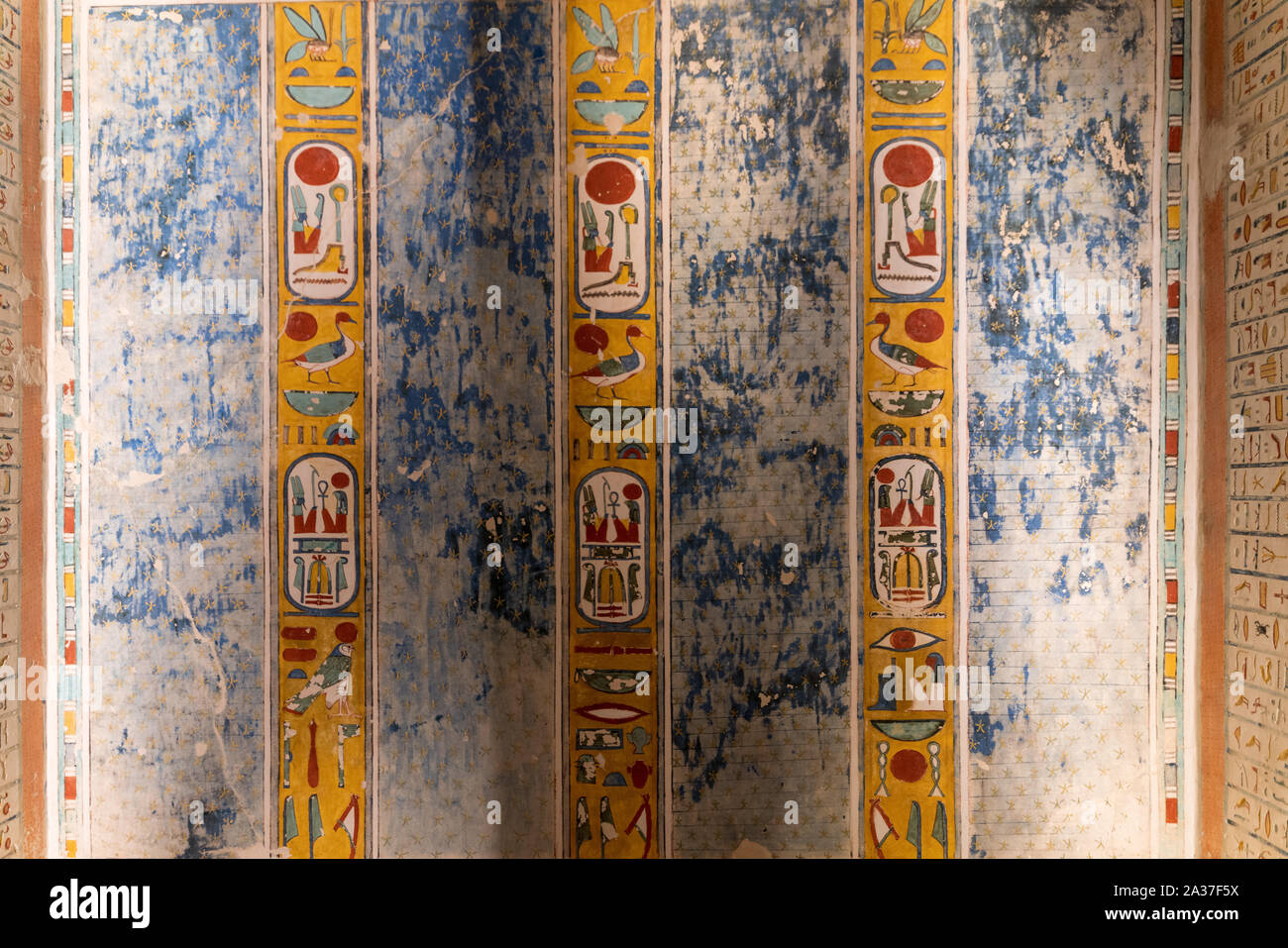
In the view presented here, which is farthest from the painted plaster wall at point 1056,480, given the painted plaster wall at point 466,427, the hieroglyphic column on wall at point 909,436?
the painted plaster wall at point 466,427

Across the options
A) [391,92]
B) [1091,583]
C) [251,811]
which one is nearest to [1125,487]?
[1091,583]

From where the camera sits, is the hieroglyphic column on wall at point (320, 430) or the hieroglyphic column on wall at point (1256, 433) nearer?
the hieroglyphic column on wall at point (1256, 433)

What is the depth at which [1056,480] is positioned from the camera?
120 centimetres

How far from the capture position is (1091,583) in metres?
1.20

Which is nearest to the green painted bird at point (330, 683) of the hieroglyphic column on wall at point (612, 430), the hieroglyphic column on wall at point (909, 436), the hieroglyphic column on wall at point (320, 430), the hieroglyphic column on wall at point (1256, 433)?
the hieroglyphic column on wall at point (320, 430)

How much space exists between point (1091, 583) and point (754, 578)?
59 cm

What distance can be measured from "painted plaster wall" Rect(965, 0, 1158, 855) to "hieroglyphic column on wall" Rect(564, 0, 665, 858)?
562 mm

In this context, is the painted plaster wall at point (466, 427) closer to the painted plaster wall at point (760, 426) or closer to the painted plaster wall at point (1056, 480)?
the painted plaster wall at point (760, 426)

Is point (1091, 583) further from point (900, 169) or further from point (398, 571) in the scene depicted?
point (398, 571)

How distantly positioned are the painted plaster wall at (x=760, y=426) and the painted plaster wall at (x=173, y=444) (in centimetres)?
76

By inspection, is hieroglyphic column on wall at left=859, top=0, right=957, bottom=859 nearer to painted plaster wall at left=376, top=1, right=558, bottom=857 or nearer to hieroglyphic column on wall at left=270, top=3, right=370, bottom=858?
painted plaster wall at left=376, top=1, right=558, bottom=857

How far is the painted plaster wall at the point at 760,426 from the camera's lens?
1.19 meters

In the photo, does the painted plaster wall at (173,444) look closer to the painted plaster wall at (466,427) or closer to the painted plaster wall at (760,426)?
the painted plaster wall at (466,427)

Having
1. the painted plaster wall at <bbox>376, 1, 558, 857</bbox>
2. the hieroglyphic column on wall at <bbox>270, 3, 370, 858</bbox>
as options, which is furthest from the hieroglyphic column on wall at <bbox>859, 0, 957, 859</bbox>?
the hieroglyphic column on wall at <bbox>270, 3, 370, 858</bbox>
